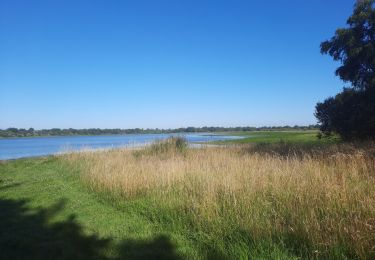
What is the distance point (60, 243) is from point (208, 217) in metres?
2.61

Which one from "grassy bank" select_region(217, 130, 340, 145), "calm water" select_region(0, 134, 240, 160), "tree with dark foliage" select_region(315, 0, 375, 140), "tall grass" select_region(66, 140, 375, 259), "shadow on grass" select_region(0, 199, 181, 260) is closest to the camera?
"tall grass" select_region(66, 140, 375, 259)

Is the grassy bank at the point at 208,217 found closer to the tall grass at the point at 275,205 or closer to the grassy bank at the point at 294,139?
the tall grass at the point at 275,205

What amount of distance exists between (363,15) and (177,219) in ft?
60.9

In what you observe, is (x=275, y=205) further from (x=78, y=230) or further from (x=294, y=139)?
(x=294, y=139)

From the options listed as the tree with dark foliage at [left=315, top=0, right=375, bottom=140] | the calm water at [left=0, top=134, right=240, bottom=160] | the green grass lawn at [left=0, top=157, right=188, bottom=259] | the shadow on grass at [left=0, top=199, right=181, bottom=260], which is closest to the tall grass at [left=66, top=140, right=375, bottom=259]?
the green grass lawn at [left=0, top=157, right=188, bottom=259]

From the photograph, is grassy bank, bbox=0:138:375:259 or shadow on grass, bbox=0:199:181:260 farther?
shadow on grass, bbox=0:199:181:260

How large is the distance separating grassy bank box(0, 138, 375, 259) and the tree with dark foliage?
32.7 feet

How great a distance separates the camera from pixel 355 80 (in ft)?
69.5

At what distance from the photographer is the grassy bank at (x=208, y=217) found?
4953 mm

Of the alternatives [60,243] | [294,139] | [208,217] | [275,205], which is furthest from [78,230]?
[294,139]

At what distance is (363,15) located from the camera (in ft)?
65.5

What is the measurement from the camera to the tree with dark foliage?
18.5 metres

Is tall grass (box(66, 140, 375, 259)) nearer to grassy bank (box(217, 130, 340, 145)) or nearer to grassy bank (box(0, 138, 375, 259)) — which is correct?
grassy bank (box(0, 138, 375, 259))

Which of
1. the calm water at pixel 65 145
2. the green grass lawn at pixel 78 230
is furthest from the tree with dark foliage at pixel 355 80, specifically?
the green grass lawn at pixel 78 230
